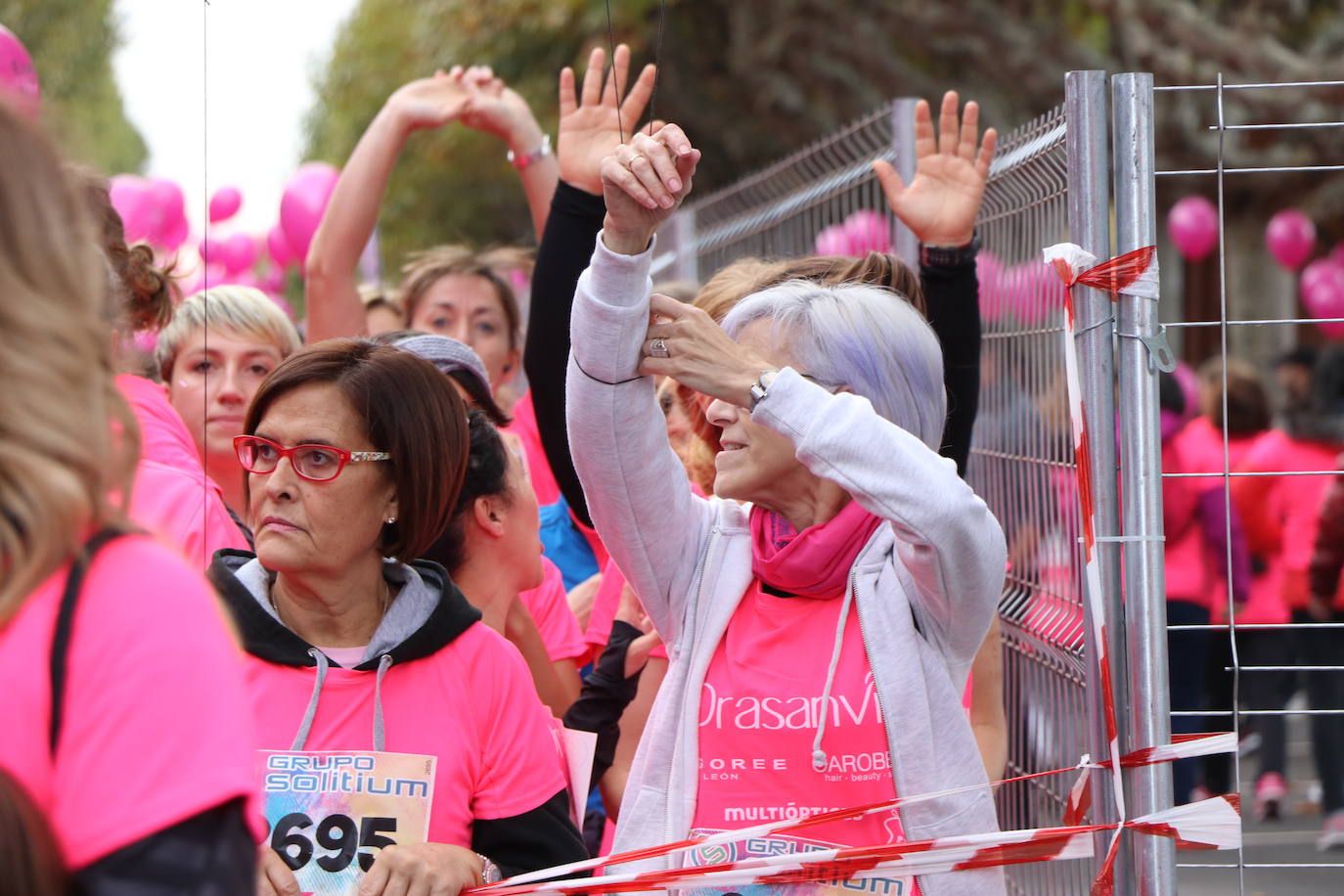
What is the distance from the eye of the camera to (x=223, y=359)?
151 inches

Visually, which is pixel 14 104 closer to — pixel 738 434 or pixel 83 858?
pixel 83 858

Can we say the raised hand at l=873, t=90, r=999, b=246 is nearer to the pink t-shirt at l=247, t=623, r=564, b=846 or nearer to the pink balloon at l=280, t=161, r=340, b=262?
the pink t-shirt at l=247, t=623, r=564, b=846

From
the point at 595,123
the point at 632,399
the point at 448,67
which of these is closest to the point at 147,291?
the point at 595,123

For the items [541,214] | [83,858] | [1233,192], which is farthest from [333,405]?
[1233,192]

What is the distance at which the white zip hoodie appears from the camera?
2.06 m

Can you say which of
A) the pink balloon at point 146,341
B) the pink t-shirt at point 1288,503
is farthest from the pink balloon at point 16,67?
the pink t-shirt at point 1288,503

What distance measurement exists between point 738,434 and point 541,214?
5.96ft

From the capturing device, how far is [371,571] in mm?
2348

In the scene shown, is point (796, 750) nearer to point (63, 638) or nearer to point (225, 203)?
point (63, 638)

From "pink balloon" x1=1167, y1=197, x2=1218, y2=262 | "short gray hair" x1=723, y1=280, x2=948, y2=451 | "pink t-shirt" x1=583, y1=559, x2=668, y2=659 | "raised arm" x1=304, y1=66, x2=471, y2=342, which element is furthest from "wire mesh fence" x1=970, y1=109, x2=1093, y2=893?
"pink balloon" x1=1167, y1=197, x2=1218, y2=262

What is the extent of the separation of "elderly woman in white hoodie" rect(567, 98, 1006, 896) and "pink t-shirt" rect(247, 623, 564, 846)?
0.59ft

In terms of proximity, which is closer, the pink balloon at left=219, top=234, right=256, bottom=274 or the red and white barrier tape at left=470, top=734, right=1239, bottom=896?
the red and white barrier tape at left=470, top=734, right=1239, bottom=896

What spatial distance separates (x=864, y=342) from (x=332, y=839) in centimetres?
101

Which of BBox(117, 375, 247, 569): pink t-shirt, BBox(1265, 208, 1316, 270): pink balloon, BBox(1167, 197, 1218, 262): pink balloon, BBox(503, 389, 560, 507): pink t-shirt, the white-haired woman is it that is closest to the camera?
BBox(117, 375, 247, 569): pink t-shirt
